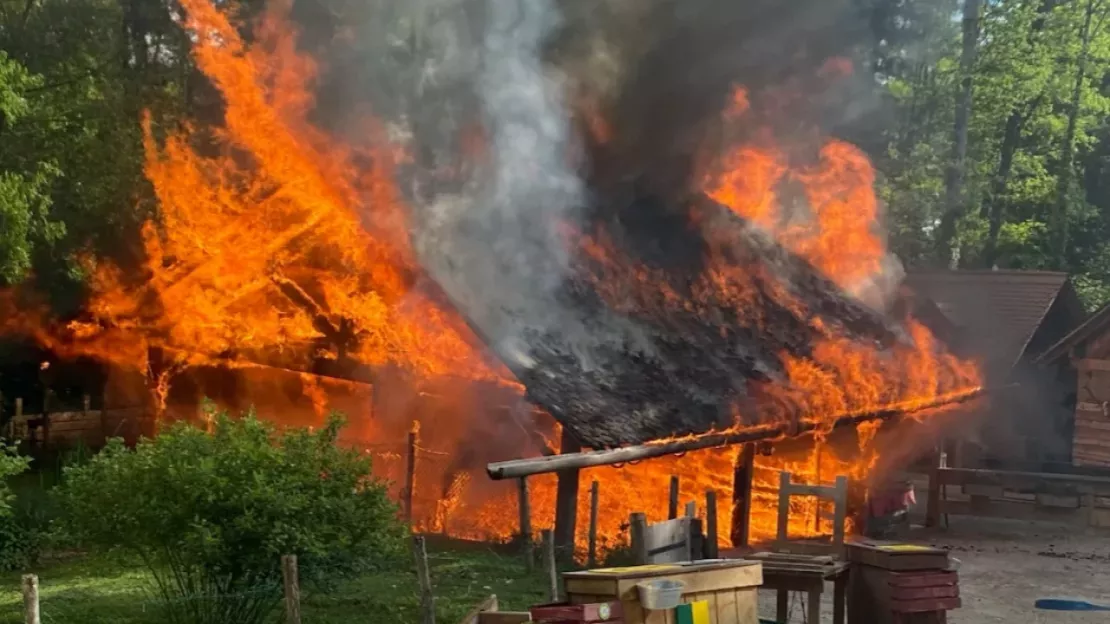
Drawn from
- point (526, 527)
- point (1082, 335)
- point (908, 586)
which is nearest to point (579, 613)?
point (908, 586)

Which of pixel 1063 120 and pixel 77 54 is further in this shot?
pixel 1063 120

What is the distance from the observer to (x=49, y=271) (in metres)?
20.8

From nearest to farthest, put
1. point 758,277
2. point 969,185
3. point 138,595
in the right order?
point 138,595
point 758,277
point 969,185

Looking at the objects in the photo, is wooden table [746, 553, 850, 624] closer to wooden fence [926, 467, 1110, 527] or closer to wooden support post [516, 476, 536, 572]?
wooden support post [516, 476, 536, 572]

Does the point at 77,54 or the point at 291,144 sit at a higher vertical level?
the point at 77,54

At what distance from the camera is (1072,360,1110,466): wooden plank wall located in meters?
21.8

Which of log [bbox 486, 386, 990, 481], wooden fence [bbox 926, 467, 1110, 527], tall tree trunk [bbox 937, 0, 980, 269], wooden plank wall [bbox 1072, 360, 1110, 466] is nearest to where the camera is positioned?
log [bbox 486, 386, 990, 481]

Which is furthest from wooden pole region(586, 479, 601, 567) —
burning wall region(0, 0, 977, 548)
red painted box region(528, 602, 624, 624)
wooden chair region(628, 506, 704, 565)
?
red painted box region(528, 602, 624, 624)

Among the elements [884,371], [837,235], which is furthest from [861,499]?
[837,235]

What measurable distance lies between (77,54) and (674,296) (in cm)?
1080

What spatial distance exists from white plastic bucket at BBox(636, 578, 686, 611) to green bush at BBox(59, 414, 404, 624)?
2.19m

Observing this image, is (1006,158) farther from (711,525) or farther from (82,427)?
(82,427)

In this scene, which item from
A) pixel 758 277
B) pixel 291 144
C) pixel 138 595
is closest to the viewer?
pixel 138 595

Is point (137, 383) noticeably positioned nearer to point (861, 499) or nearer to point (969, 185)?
point (861, 499)
